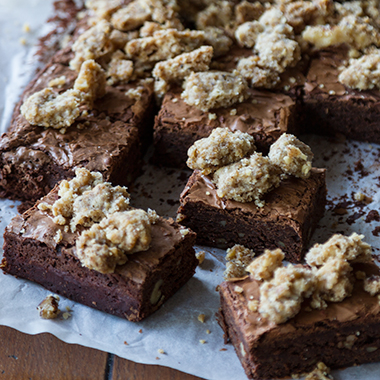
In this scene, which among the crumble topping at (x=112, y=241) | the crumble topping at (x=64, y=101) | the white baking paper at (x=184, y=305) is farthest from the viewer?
the crumble topping at (x=64, y=101)

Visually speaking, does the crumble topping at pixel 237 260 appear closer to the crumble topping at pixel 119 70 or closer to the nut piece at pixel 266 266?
the nut piece at pixel 266 266

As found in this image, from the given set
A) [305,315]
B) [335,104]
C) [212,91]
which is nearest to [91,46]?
[212,91]

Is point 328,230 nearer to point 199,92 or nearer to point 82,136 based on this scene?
point 199,92

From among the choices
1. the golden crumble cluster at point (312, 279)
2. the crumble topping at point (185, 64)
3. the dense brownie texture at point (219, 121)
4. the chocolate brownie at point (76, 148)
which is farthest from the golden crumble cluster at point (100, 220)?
the crumble topping at point (185, 64)

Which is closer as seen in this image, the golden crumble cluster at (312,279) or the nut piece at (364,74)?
the golden crumble cluster at (312,279)

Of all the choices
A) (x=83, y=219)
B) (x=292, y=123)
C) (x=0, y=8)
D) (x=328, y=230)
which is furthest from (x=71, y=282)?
(x=0, y=8)

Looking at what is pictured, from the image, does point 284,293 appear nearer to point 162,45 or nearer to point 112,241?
point 112,241

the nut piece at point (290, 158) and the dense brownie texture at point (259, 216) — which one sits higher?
the nut piece at point (290, 158)
